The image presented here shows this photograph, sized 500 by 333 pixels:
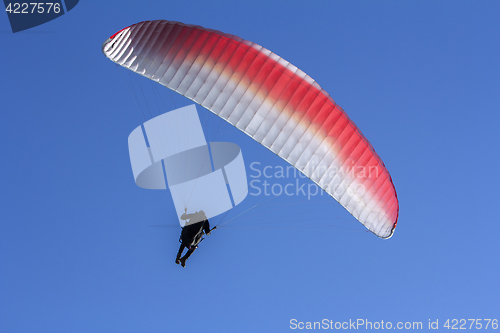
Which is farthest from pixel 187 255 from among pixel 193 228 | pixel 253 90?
pixel 253 90

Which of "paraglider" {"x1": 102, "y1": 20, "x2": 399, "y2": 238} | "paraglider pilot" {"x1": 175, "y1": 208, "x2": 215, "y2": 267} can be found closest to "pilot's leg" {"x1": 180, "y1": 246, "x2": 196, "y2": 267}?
"paraglider pilot" {"x1": 175, "y1": 208, "x2": 215, "y2": 267}

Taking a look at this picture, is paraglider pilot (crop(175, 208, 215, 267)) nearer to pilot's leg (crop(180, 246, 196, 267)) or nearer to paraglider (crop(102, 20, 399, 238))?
pilot's leg (crop(180, 246, 196, 267))

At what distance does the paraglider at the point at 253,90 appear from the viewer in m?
10.2

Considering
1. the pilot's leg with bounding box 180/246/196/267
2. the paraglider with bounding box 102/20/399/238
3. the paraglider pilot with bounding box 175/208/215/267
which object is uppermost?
the paraglider with bounding box 102/20/399/238

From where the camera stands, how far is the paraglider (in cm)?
1025

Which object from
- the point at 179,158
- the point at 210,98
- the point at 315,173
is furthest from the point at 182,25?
the point at 179,158

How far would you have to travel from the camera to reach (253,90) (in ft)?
33.9

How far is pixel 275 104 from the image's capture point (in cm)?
1039

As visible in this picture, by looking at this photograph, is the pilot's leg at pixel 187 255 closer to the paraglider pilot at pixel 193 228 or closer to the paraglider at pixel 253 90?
the paraglider pilot at pixel 193 228

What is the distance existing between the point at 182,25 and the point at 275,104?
2.44 meters

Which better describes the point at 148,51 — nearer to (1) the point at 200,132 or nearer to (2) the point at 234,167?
(1) the point at 200,132

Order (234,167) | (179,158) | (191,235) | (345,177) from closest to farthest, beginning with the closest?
(345,177) → (191,235) → (179,158) → (234,167)

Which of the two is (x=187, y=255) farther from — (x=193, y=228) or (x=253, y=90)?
(x=253, y=90)

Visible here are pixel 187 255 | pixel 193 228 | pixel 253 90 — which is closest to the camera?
pixel 253 90
